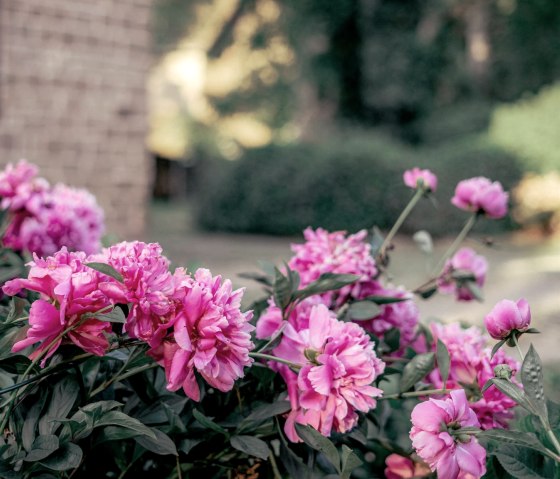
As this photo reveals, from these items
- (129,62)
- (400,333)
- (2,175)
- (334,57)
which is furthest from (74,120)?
(334,57)

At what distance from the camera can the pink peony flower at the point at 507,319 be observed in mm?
783

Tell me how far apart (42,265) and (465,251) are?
2.58 feet

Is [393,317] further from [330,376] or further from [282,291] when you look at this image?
[330,376]

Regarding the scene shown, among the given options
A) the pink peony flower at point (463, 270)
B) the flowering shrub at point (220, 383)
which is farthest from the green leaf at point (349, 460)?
the pink peony flower at point (463, 270)

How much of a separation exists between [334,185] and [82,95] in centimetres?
387

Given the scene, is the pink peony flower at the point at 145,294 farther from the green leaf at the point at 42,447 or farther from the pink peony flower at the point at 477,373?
the pink peony flower at the point at 477,373

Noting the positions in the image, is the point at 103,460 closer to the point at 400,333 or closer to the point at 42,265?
the point at 42,265

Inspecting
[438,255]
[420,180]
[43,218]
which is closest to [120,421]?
[43,218]

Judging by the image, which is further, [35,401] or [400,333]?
[400,333]

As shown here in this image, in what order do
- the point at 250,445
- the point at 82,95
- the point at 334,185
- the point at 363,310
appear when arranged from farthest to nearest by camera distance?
the point at 334,185
the point at 82,95
the point at 363,310
the point at 250,445

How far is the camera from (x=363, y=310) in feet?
3.54

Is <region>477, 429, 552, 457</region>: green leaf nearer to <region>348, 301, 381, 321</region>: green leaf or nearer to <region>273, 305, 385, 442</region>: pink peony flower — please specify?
<region>273, 305, 385, 442</region>: pink peony flower

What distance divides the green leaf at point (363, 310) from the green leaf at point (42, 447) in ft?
1.51

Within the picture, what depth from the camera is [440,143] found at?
1268 cm
